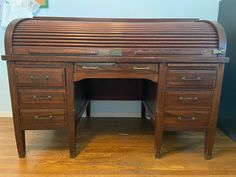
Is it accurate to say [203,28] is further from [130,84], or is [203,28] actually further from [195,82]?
[130,84]

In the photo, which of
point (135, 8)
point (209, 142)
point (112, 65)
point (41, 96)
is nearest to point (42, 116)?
point (41, 96)

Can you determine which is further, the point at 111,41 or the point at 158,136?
the point at 158,136

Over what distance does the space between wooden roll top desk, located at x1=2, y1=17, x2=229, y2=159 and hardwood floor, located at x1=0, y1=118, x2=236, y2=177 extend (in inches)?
10.2

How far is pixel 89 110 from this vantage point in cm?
236

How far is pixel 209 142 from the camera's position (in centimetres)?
153

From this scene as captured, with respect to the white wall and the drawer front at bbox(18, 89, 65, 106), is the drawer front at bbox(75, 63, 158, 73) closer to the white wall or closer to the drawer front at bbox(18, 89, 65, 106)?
the drawer front at bbox(18, 89, 65, 106)

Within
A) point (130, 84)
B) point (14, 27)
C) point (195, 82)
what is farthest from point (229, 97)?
point (14, 27)

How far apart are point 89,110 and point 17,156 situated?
3.10 ft

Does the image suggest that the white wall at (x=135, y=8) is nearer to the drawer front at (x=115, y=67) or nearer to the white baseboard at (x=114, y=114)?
the drawer front at (x=115, y=67)

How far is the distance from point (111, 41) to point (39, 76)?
0.53m

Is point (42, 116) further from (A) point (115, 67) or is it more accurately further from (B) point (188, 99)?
(B) point (188, 99)

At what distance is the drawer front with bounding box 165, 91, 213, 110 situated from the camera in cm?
143

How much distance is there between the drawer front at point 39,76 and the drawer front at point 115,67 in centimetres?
13

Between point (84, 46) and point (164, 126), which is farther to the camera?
point (164, 126)
